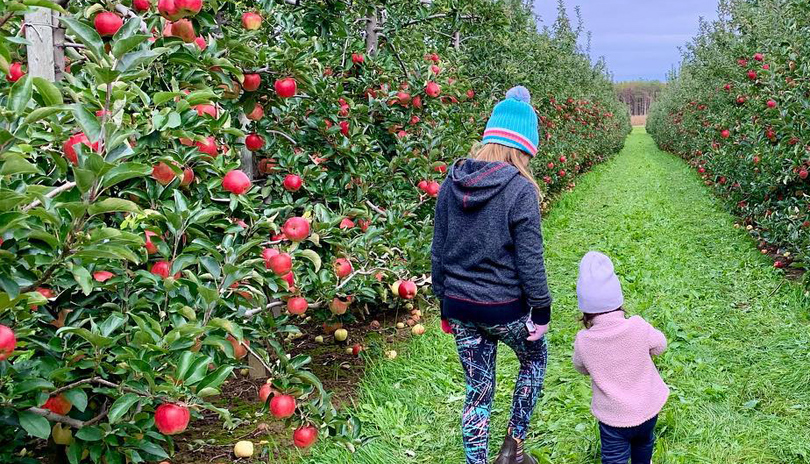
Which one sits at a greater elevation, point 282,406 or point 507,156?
point 507,156

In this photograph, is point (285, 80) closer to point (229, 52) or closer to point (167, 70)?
point (229, 52)

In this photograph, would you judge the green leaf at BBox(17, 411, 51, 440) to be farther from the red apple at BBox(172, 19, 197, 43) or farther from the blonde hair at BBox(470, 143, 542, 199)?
the blonde hair at BBox(470, 143, 542, 199)

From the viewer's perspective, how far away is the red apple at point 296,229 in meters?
2.46

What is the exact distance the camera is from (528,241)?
2330mm

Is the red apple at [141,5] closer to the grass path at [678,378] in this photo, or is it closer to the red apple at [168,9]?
the red apple at [168,9]

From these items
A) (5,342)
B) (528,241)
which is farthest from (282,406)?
(5,342)

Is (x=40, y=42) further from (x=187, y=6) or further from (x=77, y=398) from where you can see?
(x=77, y=398)

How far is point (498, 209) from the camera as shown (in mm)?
2354

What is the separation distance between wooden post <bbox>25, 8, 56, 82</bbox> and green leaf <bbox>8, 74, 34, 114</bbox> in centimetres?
73

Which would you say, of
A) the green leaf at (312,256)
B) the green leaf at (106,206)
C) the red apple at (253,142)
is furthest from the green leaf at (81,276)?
the red apple at (253,142)

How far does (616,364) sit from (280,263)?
1247mm

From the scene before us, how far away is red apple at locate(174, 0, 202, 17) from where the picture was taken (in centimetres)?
209

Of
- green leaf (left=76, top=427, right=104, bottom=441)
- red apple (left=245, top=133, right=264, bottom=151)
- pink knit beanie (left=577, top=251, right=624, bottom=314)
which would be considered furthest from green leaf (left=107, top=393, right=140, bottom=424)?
red apple (left=245, top=133, right=264, bottom=151)

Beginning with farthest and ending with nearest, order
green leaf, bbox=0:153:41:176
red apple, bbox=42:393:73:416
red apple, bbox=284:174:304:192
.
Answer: red apple, bbox=284:174:304:192, red apple, bbox=42:393:73:416, green leaf, bbox=0:153:41:176
